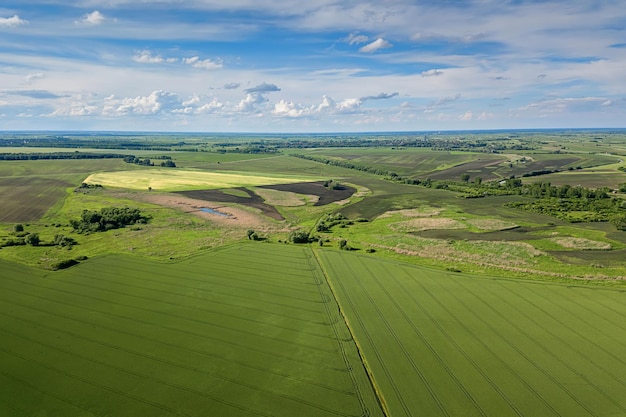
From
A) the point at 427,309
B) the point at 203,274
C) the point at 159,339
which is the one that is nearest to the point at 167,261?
the point at 203,274

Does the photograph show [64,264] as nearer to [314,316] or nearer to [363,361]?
[314,316]

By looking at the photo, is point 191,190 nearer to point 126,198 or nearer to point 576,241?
point 126,198

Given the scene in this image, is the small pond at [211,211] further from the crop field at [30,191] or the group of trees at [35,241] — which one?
the crop field at [30,191]

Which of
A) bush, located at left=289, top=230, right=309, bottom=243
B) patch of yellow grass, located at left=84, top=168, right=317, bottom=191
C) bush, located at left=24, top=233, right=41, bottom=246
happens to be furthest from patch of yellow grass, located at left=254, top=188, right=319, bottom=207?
bush, located at left=24, top=233, right=41, bottom=246

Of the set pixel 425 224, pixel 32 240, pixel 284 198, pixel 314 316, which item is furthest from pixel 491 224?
pixel 32 240

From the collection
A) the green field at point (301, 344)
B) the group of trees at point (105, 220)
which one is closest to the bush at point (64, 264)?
the green field at point (301, 344)

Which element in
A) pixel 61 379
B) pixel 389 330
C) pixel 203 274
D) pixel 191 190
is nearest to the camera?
pixel 61 379

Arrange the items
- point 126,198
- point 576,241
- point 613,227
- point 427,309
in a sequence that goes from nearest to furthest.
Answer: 1. point 427,309
2. point 576,241
3. point 613,227
4. point 126,198

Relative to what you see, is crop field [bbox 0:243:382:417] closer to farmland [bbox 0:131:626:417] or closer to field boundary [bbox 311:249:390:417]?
farmland [bbox 0:131:626:417]
